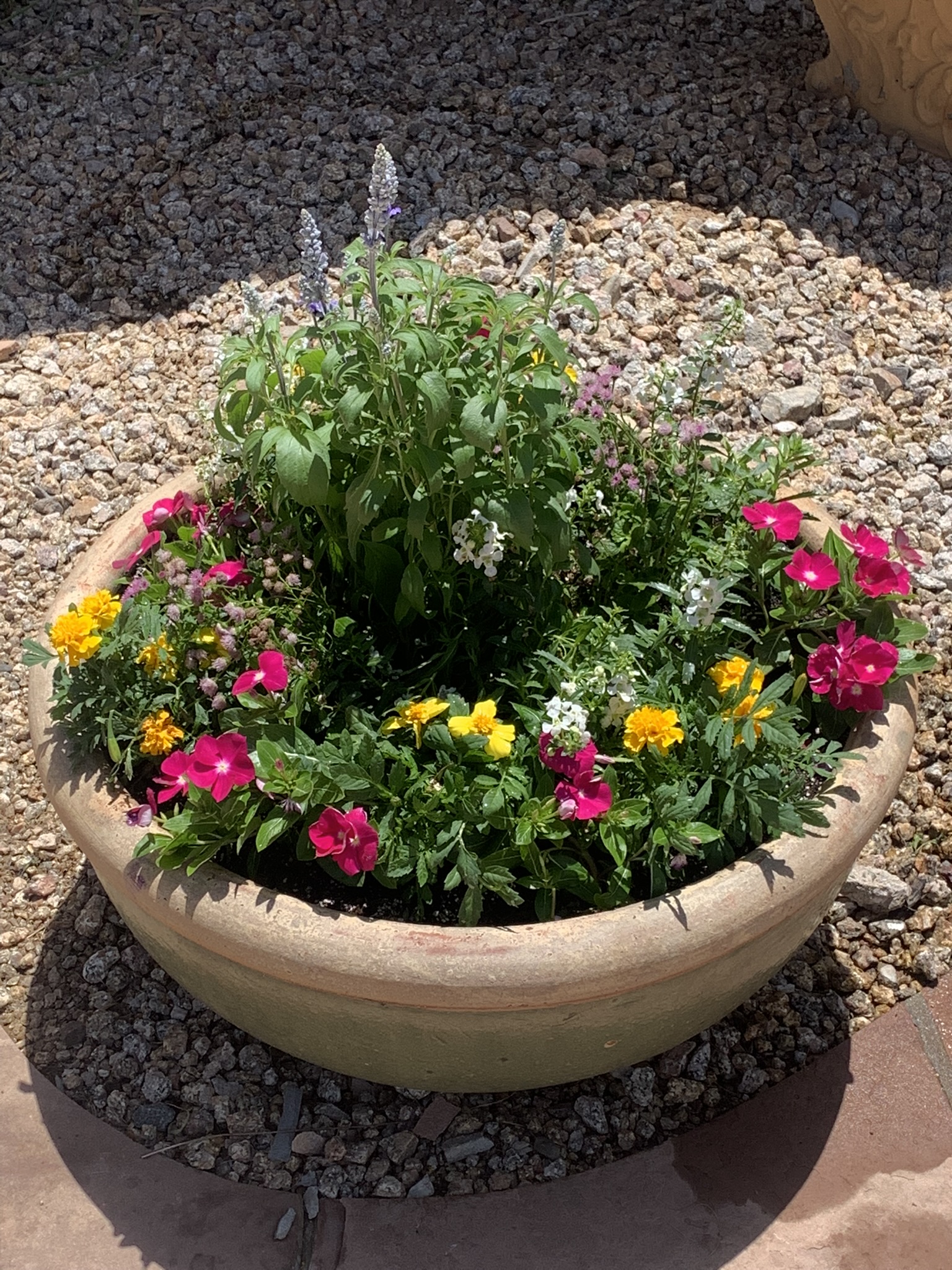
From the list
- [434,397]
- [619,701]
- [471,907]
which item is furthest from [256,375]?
[471,907]

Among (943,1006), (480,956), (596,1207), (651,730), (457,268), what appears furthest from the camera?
(457,268)

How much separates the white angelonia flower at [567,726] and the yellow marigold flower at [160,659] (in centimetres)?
59

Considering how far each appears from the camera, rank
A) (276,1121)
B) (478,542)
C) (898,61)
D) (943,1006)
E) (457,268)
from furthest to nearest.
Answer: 1. (898,61)
2. (457,268)
3. (943,1006)
4. (276,1121)
5. (478,542)

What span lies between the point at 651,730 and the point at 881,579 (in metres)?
0.51

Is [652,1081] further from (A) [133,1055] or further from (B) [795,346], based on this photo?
(B) [795,346]

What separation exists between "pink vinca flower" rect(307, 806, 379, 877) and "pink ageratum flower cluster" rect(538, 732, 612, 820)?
0.27 meters

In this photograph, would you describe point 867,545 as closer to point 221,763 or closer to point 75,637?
point 221,763

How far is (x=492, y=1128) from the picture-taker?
217cm

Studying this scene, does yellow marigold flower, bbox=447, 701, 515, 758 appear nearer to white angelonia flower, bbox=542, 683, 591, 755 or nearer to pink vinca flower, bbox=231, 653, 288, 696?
white angelonia flower, bbox=542, 683, 591, 755

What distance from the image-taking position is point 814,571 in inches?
77.5

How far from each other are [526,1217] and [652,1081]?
0.32 meters

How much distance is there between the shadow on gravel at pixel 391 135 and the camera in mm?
3559

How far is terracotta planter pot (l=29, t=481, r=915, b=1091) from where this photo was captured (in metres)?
1.67

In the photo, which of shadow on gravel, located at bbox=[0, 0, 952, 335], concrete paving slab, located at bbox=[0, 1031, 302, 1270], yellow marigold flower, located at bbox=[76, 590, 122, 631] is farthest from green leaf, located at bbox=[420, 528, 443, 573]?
shadow on gravel, located at bbox=[0, 0, 952, 335]
